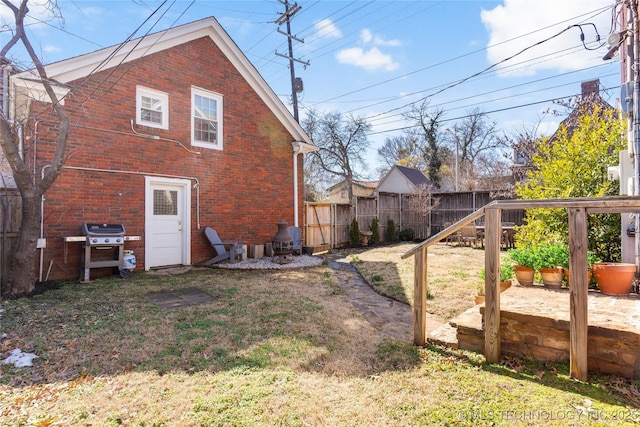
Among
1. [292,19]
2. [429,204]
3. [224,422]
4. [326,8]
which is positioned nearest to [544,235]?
[224,422]

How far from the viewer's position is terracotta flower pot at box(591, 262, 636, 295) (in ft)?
11.9

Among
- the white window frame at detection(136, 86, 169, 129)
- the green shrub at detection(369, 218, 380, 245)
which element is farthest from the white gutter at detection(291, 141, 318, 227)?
the green shrub at detection(369, 218, 380, 245)

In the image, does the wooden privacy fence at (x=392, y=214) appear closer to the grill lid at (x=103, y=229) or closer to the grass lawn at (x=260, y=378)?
the grill lid at (x=103, y=229)

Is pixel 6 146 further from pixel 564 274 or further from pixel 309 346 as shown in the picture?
pixel 564 274

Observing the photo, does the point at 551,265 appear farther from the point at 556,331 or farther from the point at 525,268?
the point at 556,331

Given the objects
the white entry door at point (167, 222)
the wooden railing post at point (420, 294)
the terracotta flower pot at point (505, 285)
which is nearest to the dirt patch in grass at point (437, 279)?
the wooden railing post at point (420, 294)

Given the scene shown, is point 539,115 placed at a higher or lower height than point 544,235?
higher

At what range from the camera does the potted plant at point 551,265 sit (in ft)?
13.7

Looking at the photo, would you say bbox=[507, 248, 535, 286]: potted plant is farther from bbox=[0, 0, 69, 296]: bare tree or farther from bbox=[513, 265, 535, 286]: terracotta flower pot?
bbox=[0, 0, 69, 296]: bare tree

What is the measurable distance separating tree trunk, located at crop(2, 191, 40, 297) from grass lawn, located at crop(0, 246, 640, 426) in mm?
707

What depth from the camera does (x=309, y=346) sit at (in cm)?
344

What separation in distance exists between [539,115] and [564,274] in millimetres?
12841

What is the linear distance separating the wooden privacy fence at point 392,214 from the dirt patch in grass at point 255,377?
322 inches

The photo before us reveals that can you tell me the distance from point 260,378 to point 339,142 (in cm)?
2590
